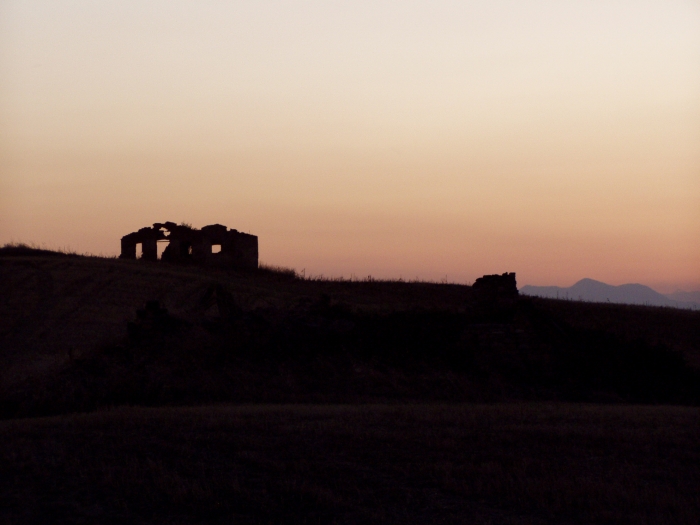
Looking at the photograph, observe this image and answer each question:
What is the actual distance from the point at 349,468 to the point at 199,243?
1483 inches

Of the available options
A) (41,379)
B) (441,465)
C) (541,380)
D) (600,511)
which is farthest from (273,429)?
(541,380)

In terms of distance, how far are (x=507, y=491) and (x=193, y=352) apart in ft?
33.5

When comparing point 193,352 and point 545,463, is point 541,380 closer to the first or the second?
point 193,352

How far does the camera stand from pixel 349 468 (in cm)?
759

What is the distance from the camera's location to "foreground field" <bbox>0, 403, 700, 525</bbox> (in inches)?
248

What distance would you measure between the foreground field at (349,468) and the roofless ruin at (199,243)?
33618 mm

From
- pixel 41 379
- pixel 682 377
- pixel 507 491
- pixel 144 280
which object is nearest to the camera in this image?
pixel 507 491

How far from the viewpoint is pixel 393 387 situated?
1500 cm

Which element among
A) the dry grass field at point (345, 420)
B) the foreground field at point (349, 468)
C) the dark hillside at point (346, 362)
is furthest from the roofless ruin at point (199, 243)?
the foreground field at point (349, 468)

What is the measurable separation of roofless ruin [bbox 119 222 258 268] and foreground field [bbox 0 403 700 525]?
1324 inches

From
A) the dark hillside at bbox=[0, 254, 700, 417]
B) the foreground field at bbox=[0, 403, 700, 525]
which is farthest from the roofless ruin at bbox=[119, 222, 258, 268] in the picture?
the foreground field at bbox=[0, 403, 700, 525]

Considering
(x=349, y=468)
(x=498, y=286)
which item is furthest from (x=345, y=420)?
(x=498, y=286)

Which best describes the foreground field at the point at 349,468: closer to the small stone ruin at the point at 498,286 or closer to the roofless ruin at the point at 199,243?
the small stone ruin at the point at 498,286

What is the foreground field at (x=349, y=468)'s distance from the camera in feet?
20.7
